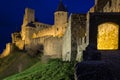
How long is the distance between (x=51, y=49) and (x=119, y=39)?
17.0m

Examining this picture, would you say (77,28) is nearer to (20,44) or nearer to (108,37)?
(108,37)

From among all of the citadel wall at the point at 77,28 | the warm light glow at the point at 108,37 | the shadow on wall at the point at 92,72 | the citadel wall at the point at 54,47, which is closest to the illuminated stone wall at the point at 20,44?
the citadel wall at the point at 54,47

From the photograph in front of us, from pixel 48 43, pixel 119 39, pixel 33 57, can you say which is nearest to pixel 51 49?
pixel 48 43

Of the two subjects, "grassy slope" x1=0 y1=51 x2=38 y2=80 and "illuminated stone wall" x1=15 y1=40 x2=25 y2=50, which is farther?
"illuminated stone wall" x1=15 y1=40 x2=25 y2=50

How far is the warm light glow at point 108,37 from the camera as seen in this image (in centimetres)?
2639

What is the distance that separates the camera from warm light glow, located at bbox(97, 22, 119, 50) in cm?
2639

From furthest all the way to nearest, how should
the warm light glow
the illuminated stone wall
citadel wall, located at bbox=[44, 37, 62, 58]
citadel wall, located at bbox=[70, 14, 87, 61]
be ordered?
the illuminated stone wall
citadel wall, located at bbox=[44, 37, 62, 58]
citadel wall, located at bbox=[70, 14, 87, 61]
the warm light glow

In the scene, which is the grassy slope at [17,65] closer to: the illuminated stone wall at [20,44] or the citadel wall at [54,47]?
the illuminated stone wall at [20,44]

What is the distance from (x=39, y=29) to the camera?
71.0 metres

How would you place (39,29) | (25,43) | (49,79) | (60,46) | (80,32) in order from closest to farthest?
1. (49,79)
2. (80,32)
3. (60,46)
4. (25,43)
5. (39,29)

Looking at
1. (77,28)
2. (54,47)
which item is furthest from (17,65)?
(77,28)

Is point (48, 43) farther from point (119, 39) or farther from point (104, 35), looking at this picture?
point (119, 39)

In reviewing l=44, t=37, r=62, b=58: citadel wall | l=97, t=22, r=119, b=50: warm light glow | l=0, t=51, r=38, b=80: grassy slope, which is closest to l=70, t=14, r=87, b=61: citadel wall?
l=97, t=22, r=119, b=50: warm light glow

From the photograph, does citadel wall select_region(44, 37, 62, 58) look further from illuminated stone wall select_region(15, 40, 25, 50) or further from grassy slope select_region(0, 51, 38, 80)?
illuminated stone wall select_region(15, 40, 25, 50)
